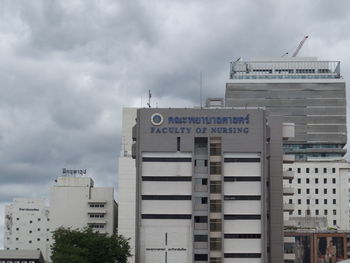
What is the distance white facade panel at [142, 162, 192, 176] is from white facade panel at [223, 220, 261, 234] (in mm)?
11370

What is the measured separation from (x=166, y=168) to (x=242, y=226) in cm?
1688

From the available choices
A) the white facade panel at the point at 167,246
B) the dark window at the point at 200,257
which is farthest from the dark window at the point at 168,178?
the dark window at the point at 200,257

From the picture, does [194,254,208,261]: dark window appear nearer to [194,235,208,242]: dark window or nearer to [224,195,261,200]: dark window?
[194,235,208,242]: dark window

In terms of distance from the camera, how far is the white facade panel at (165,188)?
144m

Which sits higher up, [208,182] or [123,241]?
[208,182]

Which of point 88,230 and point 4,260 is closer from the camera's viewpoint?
point 88,230

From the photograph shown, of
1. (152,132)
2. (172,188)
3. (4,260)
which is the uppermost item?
(152,132)

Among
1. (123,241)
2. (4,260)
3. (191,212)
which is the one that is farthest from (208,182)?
(4,260)

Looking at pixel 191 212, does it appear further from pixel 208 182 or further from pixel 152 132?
pixel 152 132

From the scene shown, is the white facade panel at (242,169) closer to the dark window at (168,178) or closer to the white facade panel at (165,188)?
the dark window at (168,178)

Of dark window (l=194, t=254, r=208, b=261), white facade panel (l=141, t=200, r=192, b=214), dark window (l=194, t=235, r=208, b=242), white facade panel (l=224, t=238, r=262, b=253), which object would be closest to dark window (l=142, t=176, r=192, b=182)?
white facade panel (l=141, t=200, r=192, b=214)

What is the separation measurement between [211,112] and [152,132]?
11.3 m

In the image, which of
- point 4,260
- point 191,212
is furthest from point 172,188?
point 4,260

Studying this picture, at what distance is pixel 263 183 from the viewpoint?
471 ft
